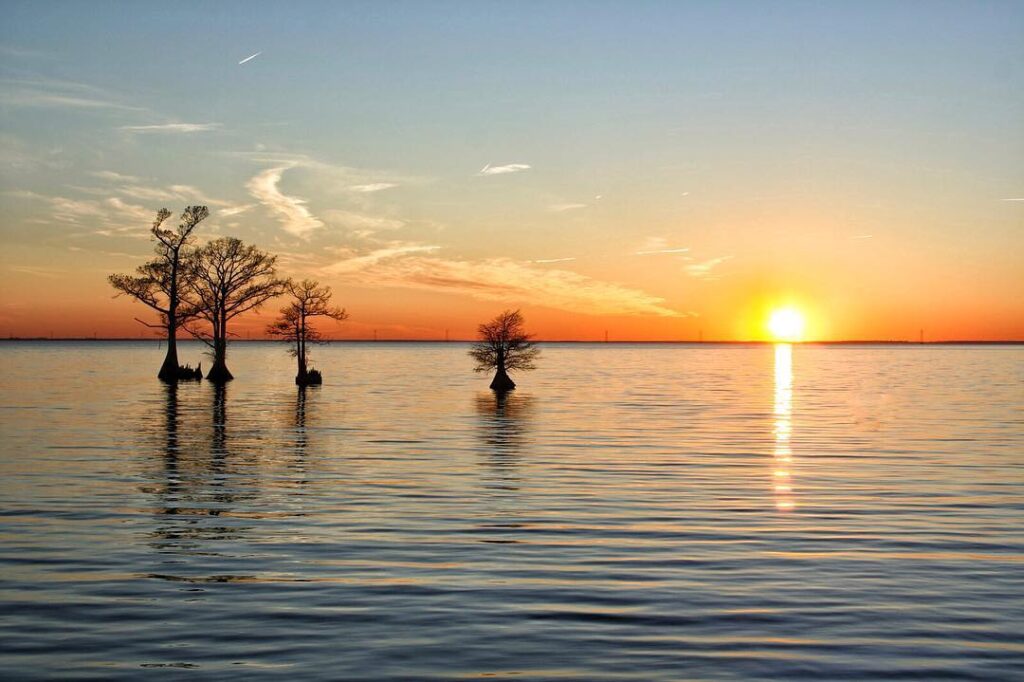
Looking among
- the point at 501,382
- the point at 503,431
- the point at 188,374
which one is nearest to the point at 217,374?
the point at 188,374

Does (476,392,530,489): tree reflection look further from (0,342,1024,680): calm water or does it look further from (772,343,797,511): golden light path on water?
(772,343,797,511): golden light path on water

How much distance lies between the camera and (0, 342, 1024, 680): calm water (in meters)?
10.9

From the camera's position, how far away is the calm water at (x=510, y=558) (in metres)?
10.9

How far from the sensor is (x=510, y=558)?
16.1 m

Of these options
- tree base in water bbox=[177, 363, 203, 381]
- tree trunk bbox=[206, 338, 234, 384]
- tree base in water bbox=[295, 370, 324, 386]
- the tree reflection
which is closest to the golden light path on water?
the tree reflection

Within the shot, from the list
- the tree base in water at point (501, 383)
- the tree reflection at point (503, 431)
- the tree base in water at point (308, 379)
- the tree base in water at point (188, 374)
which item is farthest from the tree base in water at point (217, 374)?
the tree reflection at point (503, 431)

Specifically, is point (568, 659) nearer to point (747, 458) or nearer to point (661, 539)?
point (661, 539)

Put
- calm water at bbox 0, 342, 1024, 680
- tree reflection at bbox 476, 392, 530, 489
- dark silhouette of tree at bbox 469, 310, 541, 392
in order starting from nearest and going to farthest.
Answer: calm water at bbox 0, 342, 1024, 680 < tree reflection at bbox 476, 392, 530, 489 < dark silhouette of tree at bbox 469, 310, 541, 392

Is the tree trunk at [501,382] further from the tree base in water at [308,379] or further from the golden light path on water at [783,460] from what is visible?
the golden light path on water at [783,460]

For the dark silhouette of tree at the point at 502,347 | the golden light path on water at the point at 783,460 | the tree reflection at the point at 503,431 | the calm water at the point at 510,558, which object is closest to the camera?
the calm water at the point at 510,558

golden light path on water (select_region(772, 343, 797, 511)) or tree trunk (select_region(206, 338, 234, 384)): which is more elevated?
tree trunk (select_region(206, 338, 234, 384))

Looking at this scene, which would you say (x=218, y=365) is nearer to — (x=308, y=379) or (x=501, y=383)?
(x=308, y=379)

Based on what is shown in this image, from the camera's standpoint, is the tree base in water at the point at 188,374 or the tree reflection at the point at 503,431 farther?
the tree base in water at the point at 188,374

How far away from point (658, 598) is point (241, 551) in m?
7.36
